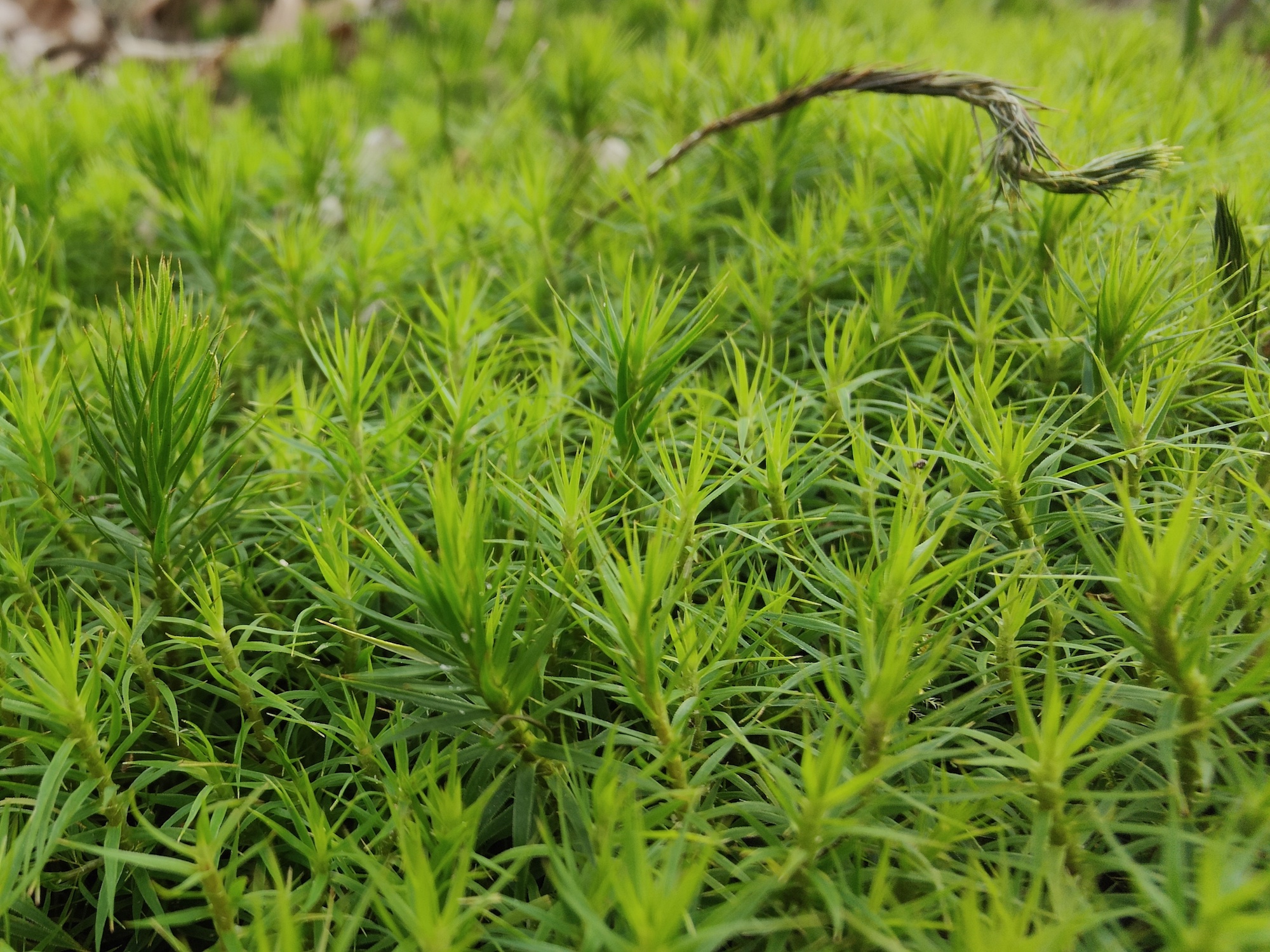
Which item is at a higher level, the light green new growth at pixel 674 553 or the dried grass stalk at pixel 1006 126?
the dried grass stalk at pixel 1006 126

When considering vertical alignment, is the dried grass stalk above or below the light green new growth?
above

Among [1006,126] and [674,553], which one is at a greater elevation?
[1006,126]

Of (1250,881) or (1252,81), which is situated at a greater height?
(1252,81)

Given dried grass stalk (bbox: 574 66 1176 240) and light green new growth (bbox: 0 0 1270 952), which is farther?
dried grass stalk (bbox: 574 66 1176 240)

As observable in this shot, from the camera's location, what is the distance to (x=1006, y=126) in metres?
0.73

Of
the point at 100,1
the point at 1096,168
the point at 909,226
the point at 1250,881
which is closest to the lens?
the point at 1250,881

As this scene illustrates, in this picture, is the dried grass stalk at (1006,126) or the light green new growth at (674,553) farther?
the dried grass stalk at (1006,126)

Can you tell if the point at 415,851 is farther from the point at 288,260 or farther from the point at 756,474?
the point at 288,260

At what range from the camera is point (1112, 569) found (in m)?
0.46

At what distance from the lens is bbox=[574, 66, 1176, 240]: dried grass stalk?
706mm

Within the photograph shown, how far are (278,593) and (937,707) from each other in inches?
19.5

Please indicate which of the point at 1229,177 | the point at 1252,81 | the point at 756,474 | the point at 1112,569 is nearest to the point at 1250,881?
the point at 1112,569

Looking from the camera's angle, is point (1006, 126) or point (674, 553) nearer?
point (674, 553)

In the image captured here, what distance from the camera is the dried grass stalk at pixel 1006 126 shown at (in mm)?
706
